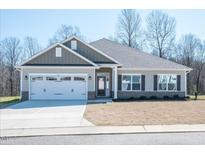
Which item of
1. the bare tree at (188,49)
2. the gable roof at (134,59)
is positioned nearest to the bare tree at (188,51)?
the bare tree at (188,49)

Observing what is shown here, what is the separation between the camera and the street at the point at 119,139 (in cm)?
898

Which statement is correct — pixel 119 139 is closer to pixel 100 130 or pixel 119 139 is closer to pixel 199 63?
pixel 100 130

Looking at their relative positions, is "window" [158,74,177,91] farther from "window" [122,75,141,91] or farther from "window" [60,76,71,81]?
"window" [60,76,71,81]

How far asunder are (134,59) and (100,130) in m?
18.8

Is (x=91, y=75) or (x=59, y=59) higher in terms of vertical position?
(x=59, y=59)

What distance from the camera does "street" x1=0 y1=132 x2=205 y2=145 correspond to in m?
8.98

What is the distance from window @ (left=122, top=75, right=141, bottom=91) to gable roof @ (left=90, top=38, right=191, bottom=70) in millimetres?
975

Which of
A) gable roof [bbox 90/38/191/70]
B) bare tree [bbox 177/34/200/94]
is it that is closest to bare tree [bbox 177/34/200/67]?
bare tree [bbox 177/34/200/94]

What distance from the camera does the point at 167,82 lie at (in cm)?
2783

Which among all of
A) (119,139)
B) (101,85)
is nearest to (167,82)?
(101,85)

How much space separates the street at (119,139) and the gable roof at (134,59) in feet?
56.7
